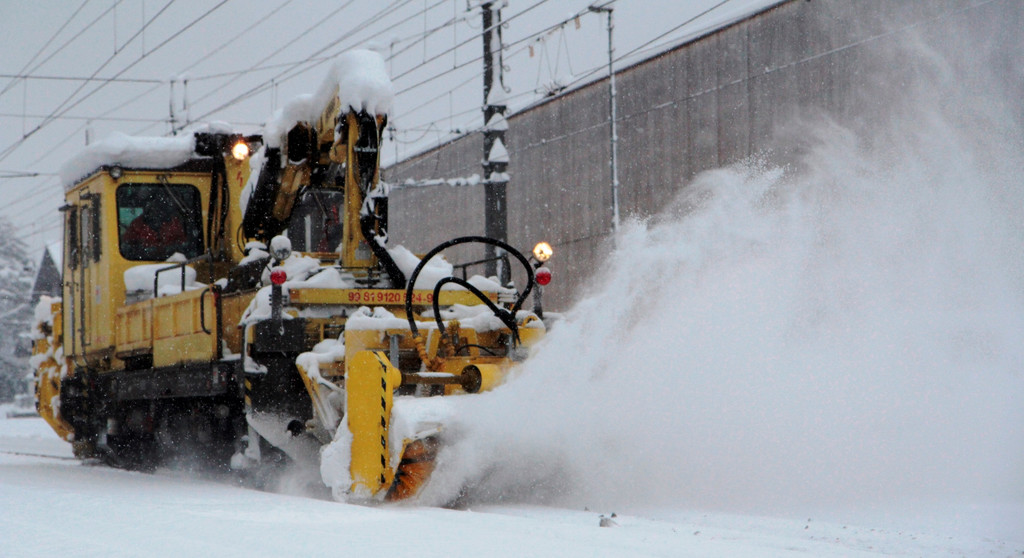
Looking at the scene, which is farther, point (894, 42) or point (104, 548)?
point (894, 42)

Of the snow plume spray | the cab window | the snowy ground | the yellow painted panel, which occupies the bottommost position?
the snowy ground

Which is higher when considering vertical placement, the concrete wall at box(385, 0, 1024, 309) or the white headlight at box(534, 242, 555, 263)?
the concrete wall at box(385, 0, 1024, 309)

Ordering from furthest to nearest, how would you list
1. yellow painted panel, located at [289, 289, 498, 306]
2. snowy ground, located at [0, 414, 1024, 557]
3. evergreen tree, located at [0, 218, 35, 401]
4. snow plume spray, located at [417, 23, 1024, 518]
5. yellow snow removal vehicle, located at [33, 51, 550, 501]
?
evergreen tree, located at [0, 218, 35, 401]
yellow painted panel, located at [289, 289, 498, 306]
yellow snow removal vehicle, located at [33, 51, 550, 501]
snow plume spray, located at [417, 23, 1024, 518]
snowy ground, located at [0, 414, 1024, 557]

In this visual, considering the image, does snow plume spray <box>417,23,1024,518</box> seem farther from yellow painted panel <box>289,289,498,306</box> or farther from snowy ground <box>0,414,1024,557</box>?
yellow painted panel <box>289,289,498,306</box>

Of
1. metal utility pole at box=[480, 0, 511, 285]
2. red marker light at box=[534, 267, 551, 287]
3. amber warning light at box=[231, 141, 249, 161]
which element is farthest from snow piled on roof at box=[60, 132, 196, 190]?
metal utility pole at box=[480, 0, 511, 285]

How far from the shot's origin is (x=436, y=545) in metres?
5.07

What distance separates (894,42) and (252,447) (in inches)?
446

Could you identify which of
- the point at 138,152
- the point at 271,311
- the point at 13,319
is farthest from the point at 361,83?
the point at 13,319

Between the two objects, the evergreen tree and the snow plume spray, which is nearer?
the snow plume spray

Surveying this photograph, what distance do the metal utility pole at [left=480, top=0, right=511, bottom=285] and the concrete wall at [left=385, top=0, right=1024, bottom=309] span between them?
170 inches

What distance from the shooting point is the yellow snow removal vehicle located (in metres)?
7.44

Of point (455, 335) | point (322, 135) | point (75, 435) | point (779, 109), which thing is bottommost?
point (75, 435)

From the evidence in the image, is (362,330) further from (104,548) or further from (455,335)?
(104,548)

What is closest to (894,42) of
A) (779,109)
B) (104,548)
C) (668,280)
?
(779,109)
